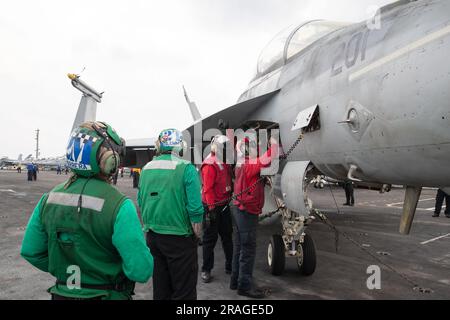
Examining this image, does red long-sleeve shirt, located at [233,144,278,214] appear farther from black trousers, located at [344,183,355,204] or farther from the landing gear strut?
black trousers, located at [344,183,355,204]

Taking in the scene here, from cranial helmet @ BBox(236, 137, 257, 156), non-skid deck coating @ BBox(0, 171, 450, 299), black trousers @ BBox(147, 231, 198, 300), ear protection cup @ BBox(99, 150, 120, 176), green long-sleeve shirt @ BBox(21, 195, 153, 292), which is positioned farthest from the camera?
cranial helmet @ BBox(236, 137, 257, 156)

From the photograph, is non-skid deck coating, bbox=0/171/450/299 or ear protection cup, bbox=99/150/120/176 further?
non-skid deck coating, bbox=0/171/450/299

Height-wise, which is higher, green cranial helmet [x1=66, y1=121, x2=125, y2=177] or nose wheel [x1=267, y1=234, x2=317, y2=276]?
green cranial helmet [x1=66, y1=121, x2=125, y2=177]

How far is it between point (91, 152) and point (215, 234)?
326 centimetres

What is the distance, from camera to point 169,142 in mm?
3279

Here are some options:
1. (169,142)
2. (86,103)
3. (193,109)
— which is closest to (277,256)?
(169,142)

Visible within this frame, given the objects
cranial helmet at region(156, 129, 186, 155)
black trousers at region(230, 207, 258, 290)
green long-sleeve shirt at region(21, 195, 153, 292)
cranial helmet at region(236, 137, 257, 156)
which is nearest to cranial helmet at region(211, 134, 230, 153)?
cranial helmet at region(236, 137, 257, 156)

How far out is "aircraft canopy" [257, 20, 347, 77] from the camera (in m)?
4.81

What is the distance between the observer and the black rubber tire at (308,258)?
4.86m

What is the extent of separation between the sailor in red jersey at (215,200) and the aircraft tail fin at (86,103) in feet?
29.3

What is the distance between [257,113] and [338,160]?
2001 mm

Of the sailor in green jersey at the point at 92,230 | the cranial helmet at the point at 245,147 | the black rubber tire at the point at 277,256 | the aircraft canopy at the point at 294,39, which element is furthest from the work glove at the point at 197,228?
the aircraft canopy at the point at 294,39

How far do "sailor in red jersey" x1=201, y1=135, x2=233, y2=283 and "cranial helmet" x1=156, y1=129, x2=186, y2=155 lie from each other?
1460 mm

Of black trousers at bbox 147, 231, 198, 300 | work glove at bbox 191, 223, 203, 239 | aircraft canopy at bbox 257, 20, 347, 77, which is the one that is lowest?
black trousers at bbox 147, 231, 198, 300
